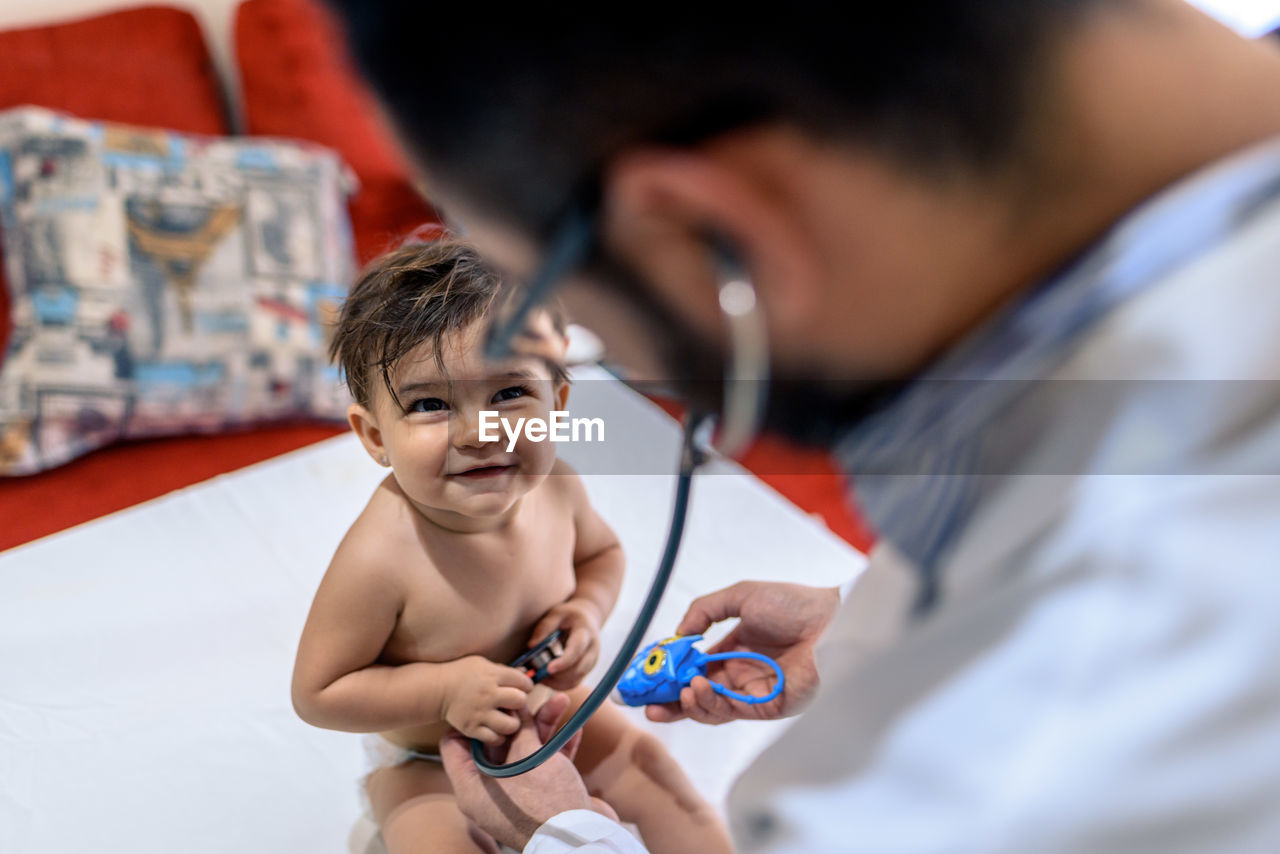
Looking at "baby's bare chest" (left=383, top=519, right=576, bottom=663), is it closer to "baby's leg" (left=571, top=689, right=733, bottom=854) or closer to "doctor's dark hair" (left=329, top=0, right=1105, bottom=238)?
"baby's leg" (left=571, top=689, right=733, bottom=854)

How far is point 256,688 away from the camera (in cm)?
94

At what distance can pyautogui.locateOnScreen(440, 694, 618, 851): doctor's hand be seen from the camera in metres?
0.78

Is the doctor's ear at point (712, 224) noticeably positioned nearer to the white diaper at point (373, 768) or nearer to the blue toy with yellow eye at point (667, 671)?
the blue toy with yellow eye at point (667, 671)

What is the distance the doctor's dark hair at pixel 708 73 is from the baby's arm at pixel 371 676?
0.48m

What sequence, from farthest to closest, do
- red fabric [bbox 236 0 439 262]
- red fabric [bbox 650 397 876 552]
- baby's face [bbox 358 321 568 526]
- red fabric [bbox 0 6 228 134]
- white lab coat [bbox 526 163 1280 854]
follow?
red fabric [bbox 236 0 439 262] < red fabric [bbox 0 6 228 134] < red fabric [bbox 650 397 876 552] < baby's face [bbox 358 321 568 526] < white lab coat [bbox 526 163 1280 854]

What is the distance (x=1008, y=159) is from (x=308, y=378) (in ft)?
3.84

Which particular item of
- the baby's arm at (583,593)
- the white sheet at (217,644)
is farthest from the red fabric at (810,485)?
the baby's arm at (583,593)

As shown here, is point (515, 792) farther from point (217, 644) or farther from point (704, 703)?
point (217, 644)

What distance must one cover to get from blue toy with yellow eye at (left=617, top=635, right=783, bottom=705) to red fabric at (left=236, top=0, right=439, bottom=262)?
106cm

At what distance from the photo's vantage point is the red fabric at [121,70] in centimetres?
145

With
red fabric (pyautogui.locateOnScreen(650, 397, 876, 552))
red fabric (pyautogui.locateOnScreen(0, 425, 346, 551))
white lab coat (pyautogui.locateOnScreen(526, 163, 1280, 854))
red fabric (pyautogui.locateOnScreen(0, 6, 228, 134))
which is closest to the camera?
white lab coat (pyautogui.locateOnScreen(526, 163, 1280, 854))

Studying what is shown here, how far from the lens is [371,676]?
0.78 meters

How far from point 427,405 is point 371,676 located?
226 millimetres

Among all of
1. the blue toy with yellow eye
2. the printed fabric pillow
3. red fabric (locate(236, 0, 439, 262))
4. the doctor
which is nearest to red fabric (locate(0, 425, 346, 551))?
the printed fabric pillow
